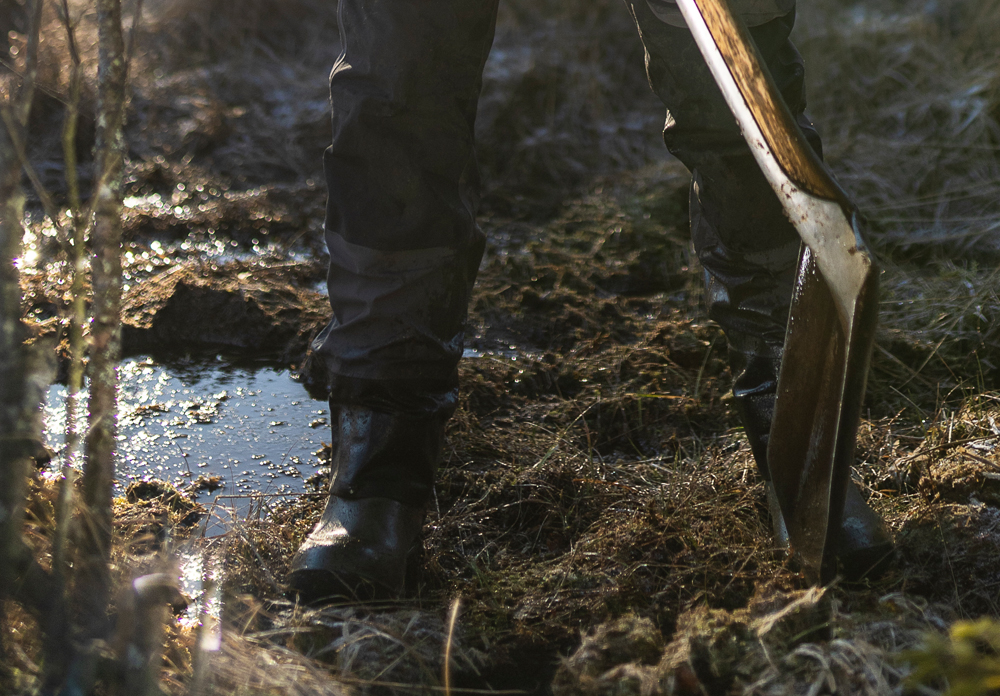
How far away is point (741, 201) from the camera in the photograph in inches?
61.6

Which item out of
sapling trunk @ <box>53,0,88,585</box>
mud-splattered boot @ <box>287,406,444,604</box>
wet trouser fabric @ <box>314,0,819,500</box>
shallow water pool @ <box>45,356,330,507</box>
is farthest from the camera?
shallow water pool @ <box>45,356,330,507</box>

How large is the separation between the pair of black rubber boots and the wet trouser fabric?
0.03 m

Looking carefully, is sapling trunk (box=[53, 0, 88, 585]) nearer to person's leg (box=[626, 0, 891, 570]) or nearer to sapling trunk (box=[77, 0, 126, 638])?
sapling trunk (box=[77, 0, 126, 638])

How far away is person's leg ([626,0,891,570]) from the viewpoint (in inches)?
60.2

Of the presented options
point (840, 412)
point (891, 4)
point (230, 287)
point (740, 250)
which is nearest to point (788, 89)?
point (740, 250)

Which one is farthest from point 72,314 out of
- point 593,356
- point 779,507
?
point 593,356

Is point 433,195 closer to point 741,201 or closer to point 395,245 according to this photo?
point 395,245

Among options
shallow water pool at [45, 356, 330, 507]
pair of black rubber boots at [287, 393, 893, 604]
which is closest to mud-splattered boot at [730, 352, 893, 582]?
pair of black rubber boots at [287, 393, 893, 604]

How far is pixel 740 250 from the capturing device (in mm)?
1601

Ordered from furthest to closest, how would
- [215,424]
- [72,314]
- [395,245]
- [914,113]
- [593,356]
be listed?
[914,113] → [593,356] → [215,424] → [395,245] → [72,314]

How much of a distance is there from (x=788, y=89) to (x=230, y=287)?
6.12ft

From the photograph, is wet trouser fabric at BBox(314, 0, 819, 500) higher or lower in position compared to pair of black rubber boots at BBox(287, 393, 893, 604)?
higher

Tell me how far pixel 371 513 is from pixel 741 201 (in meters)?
0.84

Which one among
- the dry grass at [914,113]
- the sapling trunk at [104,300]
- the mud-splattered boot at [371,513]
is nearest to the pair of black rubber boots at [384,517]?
the mud-splattered boot at [371,513]
